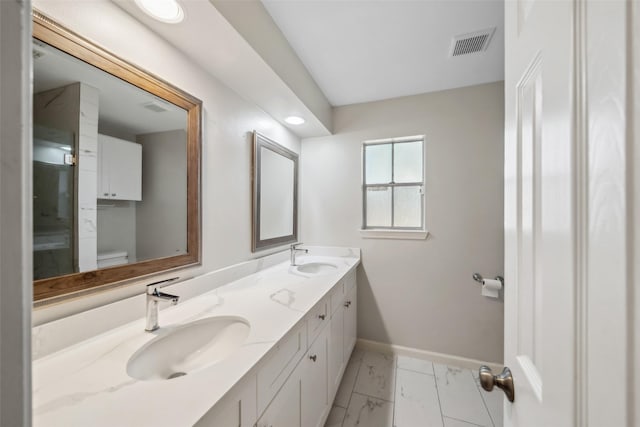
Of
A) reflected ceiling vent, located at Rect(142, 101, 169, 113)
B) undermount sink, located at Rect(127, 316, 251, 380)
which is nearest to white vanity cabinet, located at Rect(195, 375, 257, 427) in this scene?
undermount sink, located at Rect(127, 316, 251, 380)

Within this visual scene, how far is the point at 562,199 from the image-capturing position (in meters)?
0.35

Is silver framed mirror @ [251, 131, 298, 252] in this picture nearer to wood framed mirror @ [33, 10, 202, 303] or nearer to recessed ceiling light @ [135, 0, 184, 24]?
wood framed mirror @ [33, 10, 202, 303]

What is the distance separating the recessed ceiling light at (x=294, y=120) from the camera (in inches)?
77.0

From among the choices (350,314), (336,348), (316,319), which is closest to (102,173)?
(316,319)

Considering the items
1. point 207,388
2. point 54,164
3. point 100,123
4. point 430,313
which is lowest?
point 430,313

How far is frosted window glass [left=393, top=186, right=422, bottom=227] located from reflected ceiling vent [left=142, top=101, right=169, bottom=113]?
6.24ft

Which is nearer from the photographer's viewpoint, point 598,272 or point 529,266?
point 598,272

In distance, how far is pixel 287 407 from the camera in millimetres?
947

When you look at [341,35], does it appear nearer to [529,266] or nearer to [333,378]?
[529,266]

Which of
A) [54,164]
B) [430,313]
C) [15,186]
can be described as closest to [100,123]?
[54,164]

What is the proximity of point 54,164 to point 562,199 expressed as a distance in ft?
4.18

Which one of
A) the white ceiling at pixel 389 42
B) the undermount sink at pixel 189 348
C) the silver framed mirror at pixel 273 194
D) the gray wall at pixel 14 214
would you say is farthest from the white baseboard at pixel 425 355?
the gray wall at pixel 14 214

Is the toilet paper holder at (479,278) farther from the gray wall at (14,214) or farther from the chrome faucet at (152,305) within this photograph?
the gray wall at (14,214)

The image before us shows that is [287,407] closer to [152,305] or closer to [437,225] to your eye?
[152,305]
